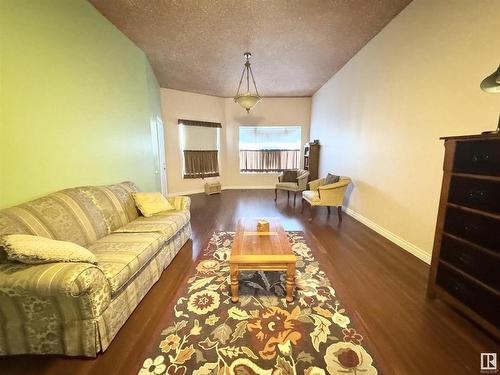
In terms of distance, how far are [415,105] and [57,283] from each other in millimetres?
3743

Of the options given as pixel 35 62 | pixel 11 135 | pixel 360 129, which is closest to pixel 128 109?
pixel 35 62

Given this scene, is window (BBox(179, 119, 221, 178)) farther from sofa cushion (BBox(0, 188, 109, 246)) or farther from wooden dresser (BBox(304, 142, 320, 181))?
sofa cushion (BBox(0, 188, 109, 246))

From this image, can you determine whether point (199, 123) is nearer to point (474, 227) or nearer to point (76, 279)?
point (76, 279)

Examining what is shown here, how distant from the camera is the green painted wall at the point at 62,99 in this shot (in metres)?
1.74

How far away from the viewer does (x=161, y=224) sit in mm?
2418

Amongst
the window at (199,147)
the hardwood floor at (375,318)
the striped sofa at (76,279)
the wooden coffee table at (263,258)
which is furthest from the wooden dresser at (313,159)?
the striped sofa at (76,279)

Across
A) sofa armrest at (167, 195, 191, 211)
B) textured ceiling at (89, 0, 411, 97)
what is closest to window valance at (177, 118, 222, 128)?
textured ceiling at (89, 0, 411, 97)

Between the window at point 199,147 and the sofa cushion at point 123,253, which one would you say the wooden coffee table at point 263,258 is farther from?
the window at point 199,147

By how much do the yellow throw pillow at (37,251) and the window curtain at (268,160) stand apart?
6.15 m

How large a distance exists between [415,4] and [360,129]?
1753 millimetres

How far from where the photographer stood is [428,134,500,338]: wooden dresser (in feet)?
4.56

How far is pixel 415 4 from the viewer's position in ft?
8.34

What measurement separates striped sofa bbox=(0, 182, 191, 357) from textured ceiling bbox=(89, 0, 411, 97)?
2448 millimetres

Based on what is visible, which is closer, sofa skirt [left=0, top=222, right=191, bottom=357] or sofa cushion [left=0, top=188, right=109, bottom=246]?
sofa skirt [left=0, top=222, right=191, bottom=357]
